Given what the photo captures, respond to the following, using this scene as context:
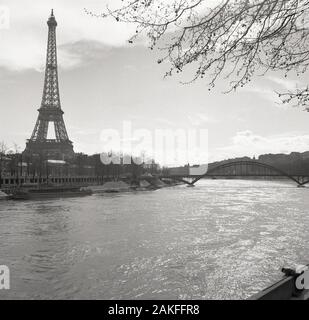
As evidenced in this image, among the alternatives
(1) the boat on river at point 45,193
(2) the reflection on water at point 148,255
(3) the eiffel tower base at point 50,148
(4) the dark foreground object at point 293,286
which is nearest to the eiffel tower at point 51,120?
(3) the eiffel tower base at point 50,148

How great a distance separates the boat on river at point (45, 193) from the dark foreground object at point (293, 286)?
34.1m

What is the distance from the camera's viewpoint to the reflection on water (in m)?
8.51

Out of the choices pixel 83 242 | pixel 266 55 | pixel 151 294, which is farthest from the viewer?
pixel 83 242

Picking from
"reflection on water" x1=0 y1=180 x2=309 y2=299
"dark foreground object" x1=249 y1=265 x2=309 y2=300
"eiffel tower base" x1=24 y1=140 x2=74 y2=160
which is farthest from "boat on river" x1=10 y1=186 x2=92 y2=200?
"dark foreground object" x1=249 y1=265 x2=309 y2=300

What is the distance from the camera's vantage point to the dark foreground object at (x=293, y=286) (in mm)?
A: 3968

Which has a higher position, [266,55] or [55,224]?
[266,55]

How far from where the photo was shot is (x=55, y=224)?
18.4 metres

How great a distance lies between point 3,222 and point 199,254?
1115 centimetres

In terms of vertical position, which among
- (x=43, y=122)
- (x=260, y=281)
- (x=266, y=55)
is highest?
(x=43, y=122)

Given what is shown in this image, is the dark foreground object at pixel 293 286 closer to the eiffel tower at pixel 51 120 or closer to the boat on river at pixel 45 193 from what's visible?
the boat on river at pixel 45 193

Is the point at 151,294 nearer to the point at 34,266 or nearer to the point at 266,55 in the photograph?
the point at 34,266

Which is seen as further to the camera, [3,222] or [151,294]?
[3,222]

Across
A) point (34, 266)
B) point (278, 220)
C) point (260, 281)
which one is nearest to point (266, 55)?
point (260, 281)

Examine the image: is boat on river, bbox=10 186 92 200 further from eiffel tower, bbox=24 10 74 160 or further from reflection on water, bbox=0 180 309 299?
eiffel tower, bbox=24 10 74 160
